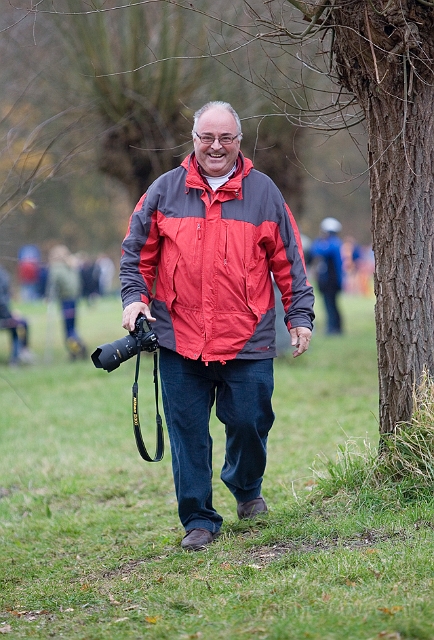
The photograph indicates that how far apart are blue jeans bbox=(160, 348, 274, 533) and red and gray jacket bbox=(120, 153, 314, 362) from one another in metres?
0.13

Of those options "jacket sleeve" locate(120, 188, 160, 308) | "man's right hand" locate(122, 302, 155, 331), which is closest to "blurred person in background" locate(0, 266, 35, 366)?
"jacket sleeve" locate(120, 188, 160, 308)

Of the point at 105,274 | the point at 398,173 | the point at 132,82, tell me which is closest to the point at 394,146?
the point at 398,173

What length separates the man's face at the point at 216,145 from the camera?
4508 millimetres

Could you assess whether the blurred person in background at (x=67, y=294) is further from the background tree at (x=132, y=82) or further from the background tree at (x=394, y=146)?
the background tree at (x=394, y=146)

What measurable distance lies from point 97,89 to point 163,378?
8921 mm

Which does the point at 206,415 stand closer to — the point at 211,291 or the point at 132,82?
the point at 211,291

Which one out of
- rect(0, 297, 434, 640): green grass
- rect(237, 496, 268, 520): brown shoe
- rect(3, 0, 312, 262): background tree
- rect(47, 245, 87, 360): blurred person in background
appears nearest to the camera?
rect(0, 297, 434, 640): green grass

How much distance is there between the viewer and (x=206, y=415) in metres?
4.71

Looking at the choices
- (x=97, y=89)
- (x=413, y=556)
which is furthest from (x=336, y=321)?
(x=413, y=556)

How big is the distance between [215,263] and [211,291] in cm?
15

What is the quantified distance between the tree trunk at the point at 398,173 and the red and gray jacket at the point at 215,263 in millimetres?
532

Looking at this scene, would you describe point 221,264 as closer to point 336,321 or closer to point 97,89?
point 97,89

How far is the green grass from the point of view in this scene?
3.41 meters

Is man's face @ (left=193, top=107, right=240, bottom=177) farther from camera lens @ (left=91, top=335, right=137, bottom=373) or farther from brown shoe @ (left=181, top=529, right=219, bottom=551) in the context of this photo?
brown shoe @ (left=181, top=529, right=219, bottom=551)
